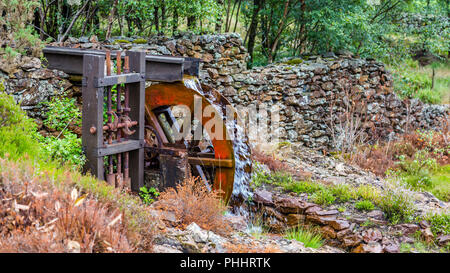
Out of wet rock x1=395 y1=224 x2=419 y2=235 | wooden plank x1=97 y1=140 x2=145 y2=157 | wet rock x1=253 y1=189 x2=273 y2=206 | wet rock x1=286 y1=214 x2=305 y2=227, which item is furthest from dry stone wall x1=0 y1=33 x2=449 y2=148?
wet rock x1=395 y1=224 x2=419 y2=235

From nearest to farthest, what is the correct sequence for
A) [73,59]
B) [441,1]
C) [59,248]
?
1. [59,248]
2. [73,59]
3. [441,1]

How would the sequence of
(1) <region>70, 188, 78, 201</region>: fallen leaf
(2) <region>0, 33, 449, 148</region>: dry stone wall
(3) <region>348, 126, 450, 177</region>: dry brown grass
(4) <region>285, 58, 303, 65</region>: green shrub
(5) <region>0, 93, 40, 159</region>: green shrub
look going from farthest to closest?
1. (4) <region>285, 58, 303, 65</region>: green shrub
2. (3) <region>348, 126, 450, 177</region>: dry brown grass
3. (2) <region>0, 33, 449, 148</region>: dry stone wall
4. (5) <region>0, 93, 40, 159</region>: green shrub
5. (1) <region>70, 188, 78, 201</region>: fallen leaf

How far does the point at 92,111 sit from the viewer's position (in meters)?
5.27

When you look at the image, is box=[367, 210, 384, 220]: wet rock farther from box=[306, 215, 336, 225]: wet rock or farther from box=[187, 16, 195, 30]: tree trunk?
box=[187, 16, 195, 30]: tree trunk

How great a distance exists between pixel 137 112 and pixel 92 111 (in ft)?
2.47

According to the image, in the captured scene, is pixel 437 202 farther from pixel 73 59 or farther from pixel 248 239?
pixel 73 59

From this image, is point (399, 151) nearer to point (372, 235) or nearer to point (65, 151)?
point (372, 235)

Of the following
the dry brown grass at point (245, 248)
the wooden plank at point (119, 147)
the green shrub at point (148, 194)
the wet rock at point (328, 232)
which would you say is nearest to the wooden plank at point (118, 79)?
the wooden plank at point (119, 147)

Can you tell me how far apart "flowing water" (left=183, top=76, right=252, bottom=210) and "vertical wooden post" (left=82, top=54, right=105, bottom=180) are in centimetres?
158

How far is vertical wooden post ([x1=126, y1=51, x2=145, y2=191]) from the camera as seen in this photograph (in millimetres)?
5840

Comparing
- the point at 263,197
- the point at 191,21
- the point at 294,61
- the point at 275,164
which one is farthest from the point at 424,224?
the point at 191,21

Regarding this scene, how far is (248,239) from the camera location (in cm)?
495
